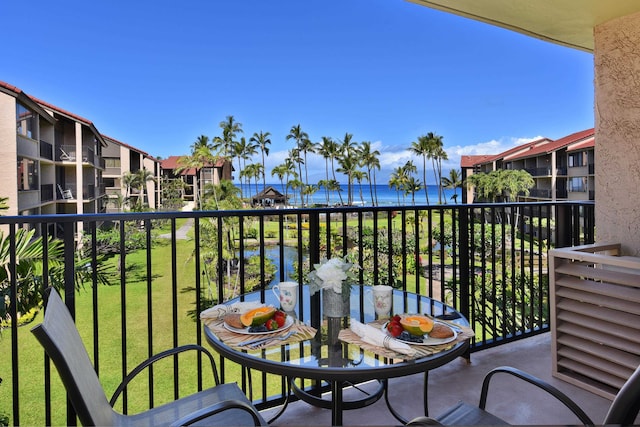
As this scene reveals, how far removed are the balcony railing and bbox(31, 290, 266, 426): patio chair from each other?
0.44 metres

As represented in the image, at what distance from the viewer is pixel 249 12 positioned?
47.8 m

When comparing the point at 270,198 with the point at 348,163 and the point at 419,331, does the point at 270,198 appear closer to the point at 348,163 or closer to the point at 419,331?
the point at 348,163

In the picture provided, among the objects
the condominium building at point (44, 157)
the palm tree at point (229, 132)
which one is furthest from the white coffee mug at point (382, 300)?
the palm tree at point (229, 132)

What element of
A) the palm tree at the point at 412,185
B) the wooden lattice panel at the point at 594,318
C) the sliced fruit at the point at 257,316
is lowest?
the wooden lattice panel at the point at 594,318

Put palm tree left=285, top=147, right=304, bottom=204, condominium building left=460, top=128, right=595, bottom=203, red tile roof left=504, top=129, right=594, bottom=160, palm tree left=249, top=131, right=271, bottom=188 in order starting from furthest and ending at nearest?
1. palm tree left=285, top=147, right=304, bottom=204
2. palm tree left=249, top=131, right=271, bottom=188
3. red tile roof left=504, top=129, right=594, bottom=160
4. condominium building left=460, top=128, right=595, bottom=203

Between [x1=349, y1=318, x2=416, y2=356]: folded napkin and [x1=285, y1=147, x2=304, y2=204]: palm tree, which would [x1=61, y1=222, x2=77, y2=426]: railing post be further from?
[x1=285, y1=147, x2=304, y2=204]: palm tree

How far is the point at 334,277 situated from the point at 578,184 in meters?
32.8

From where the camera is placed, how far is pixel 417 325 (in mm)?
1310

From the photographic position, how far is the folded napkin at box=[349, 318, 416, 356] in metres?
1.19

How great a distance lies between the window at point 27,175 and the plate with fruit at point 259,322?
698 inches

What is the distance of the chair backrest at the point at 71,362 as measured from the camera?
845 mm

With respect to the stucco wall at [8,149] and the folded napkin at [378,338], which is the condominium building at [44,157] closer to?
the stucco wall at [8,149]

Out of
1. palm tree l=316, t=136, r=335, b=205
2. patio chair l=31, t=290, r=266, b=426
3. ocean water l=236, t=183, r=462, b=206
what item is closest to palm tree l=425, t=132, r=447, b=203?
ocean water l=236, t=183, r=462, b=206

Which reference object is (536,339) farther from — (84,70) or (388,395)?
(84,70)
